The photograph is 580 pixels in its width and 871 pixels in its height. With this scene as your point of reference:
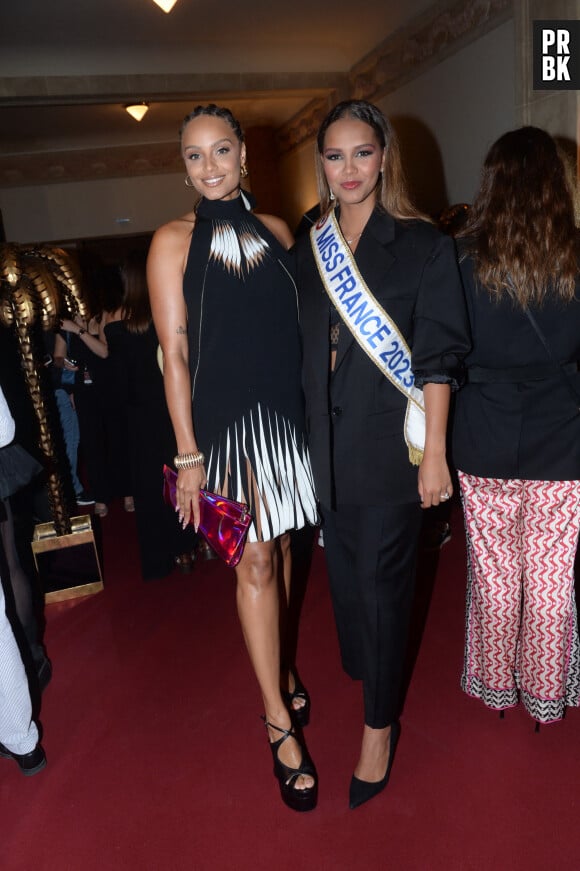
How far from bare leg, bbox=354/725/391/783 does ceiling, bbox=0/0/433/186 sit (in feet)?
17.4

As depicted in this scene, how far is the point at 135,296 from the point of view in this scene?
2.91 meters

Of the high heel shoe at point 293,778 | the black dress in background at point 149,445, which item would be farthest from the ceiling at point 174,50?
the high heel shoe at point 293,778

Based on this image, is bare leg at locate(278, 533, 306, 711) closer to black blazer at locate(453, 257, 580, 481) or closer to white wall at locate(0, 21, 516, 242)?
black blazer at locate(453, 257, 580, 481)

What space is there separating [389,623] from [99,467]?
291 centimetres

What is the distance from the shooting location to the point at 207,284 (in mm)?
1501

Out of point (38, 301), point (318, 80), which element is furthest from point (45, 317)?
point (318, 80)

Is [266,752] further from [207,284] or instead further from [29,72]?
[29,72]

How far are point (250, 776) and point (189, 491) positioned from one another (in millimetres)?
823

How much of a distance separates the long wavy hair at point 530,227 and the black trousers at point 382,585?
583 millimetres

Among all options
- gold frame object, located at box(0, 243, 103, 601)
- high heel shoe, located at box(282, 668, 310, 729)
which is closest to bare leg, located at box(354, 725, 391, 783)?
high heel shoe, located at box(282, 668, 310, 729)

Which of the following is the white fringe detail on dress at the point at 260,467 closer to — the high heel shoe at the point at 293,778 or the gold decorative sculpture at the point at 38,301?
the high heel shoe at the point at 293,778

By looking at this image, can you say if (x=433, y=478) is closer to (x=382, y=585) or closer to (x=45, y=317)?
(x=382, y=585)

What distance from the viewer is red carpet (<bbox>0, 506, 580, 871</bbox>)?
152 centimetres

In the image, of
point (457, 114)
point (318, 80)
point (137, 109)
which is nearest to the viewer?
point (457, 114)
